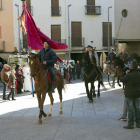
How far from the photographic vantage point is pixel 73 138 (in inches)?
267

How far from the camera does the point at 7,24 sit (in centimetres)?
3584

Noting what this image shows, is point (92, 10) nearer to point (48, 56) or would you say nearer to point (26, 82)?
point (26, 82)

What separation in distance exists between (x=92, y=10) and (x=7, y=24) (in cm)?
1077

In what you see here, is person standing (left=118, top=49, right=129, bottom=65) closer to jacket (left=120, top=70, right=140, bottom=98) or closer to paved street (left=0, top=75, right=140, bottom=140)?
paved street (left=0, top=75, right=140, bottom=140)

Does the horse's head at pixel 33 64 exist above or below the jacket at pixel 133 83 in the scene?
above

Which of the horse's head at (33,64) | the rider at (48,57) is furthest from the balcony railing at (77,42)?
the horse's head at (33,64)

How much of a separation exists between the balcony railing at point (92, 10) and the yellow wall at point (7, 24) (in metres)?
9.43

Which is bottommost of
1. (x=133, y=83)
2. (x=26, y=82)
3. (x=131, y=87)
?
(x=26, y=82)

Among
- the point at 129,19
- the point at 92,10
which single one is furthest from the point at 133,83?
the point at 129,19

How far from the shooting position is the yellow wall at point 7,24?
35781 mm

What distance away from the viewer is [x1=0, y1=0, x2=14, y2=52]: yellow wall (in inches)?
1409

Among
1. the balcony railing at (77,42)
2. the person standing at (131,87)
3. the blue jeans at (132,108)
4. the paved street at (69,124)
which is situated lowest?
the paved street at (69,124)

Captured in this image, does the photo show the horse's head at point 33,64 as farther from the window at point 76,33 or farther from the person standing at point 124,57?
the window at point 76,33

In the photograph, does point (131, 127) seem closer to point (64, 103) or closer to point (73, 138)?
point (73, 138)
